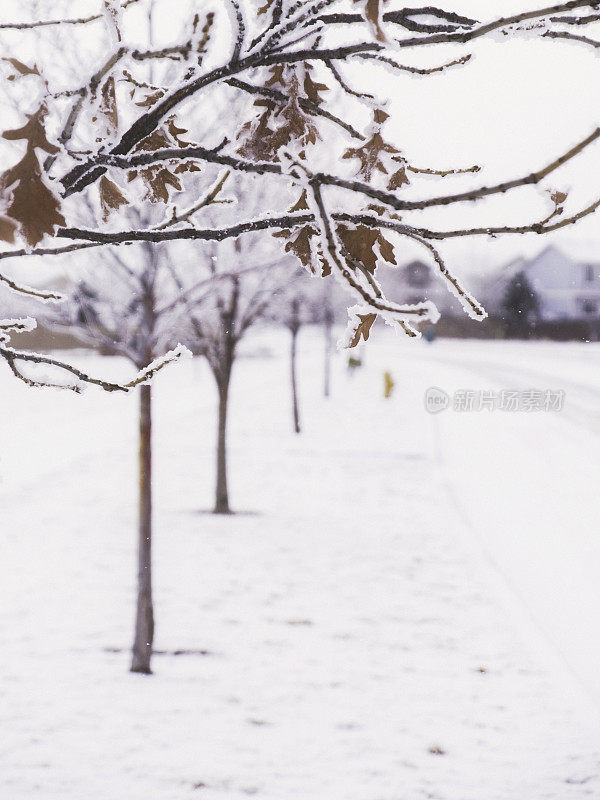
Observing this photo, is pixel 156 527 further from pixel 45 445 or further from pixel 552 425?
pixel 552 425

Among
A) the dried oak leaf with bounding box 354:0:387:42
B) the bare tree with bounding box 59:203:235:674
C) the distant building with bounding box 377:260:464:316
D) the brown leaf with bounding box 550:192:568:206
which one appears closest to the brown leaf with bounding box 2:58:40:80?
the dried oak leaf with bounding box 354:0:387:42

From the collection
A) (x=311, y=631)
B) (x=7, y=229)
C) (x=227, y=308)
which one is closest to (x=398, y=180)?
(x=7, y=229)

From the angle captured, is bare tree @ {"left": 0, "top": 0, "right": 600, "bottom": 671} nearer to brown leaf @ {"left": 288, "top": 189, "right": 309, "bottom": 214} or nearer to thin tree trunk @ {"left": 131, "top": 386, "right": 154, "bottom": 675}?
brown leaf @ {"left": 288, "top": 189, "right": 309, "bottom": 214}

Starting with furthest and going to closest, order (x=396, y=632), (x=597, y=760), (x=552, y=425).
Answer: (x=552, y=425), (x=396, y=632), (x=597, y=760)

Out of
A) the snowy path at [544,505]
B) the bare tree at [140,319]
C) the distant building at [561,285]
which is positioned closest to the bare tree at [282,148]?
the bare tree at [140,319]

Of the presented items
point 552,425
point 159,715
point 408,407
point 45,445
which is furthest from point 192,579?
point 408,407

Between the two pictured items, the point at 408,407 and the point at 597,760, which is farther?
the point at 408,407

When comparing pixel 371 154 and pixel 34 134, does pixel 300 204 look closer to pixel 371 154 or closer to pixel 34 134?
pixel 371 154

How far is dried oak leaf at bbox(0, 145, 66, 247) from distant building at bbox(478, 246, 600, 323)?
57.8 meters

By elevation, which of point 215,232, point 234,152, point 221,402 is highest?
point 234,152

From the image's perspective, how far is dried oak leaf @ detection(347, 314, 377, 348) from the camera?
1.24 metres

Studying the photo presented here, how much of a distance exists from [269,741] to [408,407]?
17.0 meters

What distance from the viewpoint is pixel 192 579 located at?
6.93 meters

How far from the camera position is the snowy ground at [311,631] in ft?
13.1
